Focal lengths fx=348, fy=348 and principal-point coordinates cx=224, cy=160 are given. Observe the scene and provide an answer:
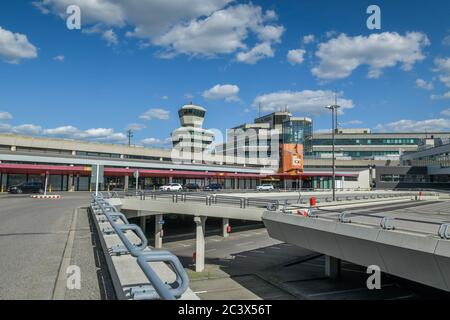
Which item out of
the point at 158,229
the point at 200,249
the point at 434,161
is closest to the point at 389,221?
the point at 200,249

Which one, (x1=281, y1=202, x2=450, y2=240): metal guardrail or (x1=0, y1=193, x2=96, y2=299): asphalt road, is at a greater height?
(x1=281, y1=202, x2=450, y2=240): metal guardrail

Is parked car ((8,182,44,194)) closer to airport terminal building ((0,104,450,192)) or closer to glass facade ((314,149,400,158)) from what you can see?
airport terminal building ((0,104,450,192))

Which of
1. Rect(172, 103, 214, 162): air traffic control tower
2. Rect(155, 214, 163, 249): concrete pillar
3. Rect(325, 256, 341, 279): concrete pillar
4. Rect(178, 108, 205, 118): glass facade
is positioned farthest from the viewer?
Rect(178, 108, 205, 118): glass facade

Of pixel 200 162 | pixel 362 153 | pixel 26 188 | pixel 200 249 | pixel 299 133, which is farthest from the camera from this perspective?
pixel 299 133

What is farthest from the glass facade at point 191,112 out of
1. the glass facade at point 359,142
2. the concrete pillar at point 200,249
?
the concrete pillar at point 200,249

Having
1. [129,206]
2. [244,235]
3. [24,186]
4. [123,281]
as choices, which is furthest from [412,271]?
[24,186]

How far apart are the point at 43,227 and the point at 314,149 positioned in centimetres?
11010

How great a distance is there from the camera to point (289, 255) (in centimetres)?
3003

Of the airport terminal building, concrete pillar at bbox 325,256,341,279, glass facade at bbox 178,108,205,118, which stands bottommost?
concrete pillar at bbox 325,256,341,279

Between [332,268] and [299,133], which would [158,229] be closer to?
[332,268]

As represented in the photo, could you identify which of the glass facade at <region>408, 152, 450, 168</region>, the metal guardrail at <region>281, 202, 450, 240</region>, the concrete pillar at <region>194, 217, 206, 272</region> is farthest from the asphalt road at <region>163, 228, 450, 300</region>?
the glass facade at <region>408, 152, 450, 168</region>

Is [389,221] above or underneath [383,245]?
above

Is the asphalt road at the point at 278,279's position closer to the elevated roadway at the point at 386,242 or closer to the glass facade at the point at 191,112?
the elevated roadway at the point at 386,242
